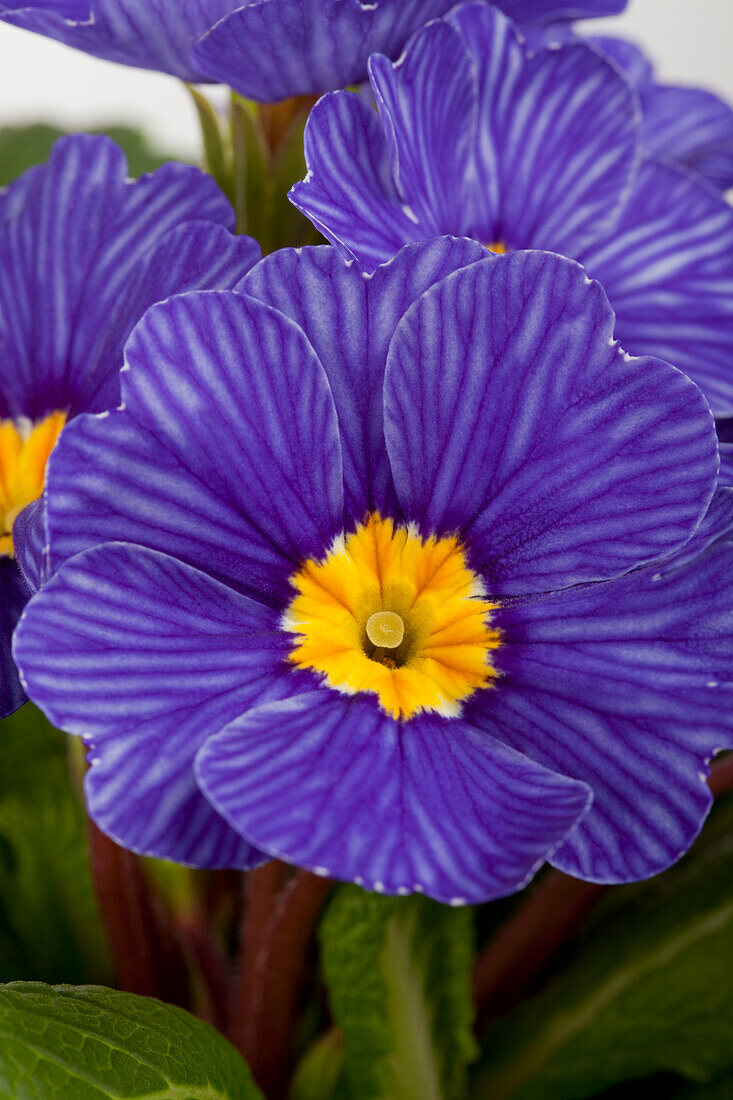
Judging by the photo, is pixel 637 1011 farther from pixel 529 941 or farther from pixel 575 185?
pixel 575 185

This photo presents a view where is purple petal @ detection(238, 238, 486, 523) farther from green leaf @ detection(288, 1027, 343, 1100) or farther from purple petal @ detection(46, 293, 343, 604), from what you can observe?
green leaf @ detection(288, 1027, 343, 1100)

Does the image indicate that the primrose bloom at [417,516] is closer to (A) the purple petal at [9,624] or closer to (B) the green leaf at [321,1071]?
(A) the purple petal at [9,624]

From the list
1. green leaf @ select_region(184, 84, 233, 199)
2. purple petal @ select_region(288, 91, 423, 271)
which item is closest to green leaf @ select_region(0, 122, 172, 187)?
green leaf @ select_region(184, 84, 233, 199)

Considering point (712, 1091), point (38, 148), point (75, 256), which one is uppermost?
point (75, 256)

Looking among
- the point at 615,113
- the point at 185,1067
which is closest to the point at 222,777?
the point at 185,1067

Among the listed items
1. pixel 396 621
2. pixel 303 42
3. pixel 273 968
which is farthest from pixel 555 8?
pixel 273 968

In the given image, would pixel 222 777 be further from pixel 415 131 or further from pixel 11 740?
pixel 11 740
